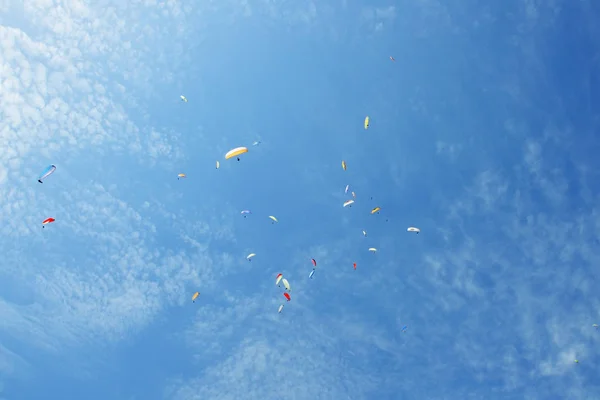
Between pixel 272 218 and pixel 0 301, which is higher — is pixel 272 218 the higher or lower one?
the higher one

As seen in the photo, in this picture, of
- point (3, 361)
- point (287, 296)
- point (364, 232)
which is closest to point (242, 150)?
point (364, 232)

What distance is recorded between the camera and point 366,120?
36031 millimetres

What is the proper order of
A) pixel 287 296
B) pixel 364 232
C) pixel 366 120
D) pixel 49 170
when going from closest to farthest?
pixel 49 170 → pixel 366 120 → pixel 364 232 → pixel 287 296

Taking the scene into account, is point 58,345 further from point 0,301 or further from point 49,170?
point 49,170

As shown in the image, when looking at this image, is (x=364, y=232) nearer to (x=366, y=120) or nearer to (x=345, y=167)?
(x=345, y=167)

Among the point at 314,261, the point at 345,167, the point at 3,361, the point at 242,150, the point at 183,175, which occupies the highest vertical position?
the point at 345,167

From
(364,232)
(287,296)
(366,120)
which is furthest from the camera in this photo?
(287,296)

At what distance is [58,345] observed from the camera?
71.9 m

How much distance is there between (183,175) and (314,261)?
16.3 meters

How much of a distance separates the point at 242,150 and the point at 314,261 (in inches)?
790

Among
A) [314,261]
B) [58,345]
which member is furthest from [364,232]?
[58,345]

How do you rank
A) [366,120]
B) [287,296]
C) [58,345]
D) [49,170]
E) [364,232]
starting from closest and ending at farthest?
[49,170], [366,120], [364,232], [287,296], [58,345]

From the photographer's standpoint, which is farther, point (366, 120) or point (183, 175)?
point (183, 175)

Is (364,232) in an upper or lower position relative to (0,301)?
upper
